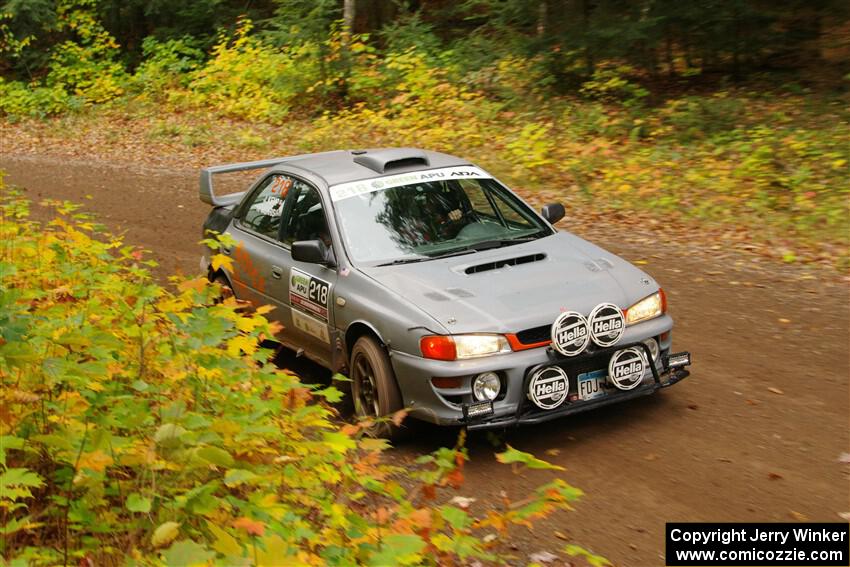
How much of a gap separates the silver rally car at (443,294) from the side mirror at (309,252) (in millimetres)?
11

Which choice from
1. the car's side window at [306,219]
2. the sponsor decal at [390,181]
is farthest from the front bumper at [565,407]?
the sponsor decal at [390,181]

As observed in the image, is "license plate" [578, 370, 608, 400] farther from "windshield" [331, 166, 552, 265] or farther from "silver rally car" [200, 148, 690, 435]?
"windshield" [331, 166, 552, 265]

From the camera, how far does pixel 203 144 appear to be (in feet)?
65.9

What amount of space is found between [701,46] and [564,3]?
93.3 inches

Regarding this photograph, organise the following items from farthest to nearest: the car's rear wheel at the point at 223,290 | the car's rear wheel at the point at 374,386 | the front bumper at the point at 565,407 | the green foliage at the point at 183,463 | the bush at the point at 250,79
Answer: the bush at the point at 250,79 → the car's rear wheel at the point at 223,290 → the car's rear wheel at the point at 374,386 → the front bumper at the point at 565,407 → the green foliage at the point at 183,463

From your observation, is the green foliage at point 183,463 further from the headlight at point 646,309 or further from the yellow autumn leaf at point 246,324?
the headlight at point 646,309

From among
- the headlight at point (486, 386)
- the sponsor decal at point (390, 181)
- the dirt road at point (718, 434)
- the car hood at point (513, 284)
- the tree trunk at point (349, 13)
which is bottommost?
the dirt road at point (718, 434)

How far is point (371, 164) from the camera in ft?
25.0

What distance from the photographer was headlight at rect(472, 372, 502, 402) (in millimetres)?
5902

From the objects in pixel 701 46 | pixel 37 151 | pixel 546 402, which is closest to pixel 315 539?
pixel 546 402

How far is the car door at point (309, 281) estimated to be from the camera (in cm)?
696

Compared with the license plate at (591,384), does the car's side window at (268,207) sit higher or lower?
higher

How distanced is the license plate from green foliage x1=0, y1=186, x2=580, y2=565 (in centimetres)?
104

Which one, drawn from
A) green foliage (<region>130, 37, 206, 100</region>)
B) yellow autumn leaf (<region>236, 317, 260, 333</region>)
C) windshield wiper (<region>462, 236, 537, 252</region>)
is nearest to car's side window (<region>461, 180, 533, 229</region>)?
windshield wiper (<region>462, 236, 537, 252</region>)
